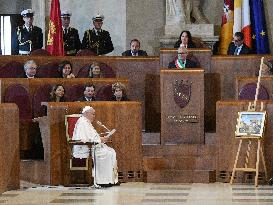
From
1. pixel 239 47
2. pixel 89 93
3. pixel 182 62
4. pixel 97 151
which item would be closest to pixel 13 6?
pixel 239 47

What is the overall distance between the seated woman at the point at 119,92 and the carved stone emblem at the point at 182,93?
2.31 ft

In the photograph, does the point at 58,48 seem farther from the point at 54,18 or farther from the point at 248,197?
the point at 248,197

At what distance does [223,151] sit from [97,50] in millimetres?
4405

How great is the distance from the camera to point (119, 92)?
1517 cm

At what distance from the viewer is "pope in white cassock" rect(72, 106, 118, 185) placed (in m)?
14.1

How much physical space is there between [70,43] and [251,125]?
16.6ft

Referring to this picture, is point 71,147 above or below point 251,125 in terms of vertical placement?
below

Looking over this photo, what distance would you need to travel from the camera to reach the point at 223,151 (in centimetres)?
1471

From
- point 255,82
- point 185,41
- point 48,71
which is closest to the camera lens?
point 255,82

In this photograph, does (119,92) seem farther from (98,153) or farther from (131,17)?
(131,17)

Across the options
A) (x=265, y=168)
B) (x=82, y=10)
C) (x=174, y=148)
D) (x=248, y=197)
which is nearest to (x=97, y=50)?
(x=82, y=10)

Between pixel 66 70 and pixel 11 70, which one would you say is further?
pixel 11 70

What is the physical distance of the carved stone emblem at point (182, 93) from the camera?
1544cm

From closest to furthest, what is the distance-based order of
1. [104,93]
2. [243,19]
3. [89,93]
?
[89,93] → [104,93] → [243,19]
